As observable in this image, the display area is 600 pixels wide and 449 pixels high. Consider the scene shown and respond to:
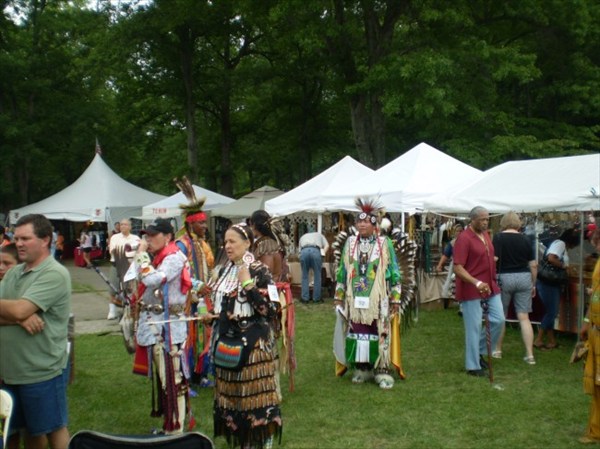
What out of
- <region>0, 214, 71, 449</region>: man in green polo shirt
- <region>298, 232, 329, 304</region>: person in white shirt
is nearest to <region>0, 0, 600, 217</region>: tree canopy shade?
<region>298, 232, 329, 304</region>: person in white shirt

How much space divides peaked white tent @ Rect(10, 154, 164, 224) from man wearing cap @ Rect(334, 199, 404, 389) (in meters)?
17.6

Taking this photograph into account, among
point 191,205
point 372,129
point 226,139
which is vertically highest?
point 226,139

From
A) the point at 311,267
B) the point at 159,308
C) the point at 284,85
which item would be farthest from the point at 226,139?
the point at 159,308

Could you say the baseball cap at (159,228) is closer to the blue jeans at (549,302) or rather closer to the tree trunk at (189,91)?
the blue jeans at (549,302)

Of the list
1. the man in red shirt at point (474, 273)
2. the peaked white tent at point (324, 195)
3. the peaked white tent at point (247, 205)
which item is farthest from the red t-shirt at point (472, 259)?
the peaked white tent at point (247, 205)

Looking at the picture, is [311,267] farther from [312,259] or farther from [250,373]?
[250,373]

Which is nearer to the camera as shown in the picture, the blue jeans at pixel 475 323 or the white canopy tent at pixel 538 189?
the blue jeans at pixel 475 323

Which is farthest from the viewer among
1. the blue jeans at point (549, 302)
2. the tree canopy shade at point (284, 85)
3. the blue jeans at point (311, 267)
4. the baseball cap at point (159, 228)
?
the tree canopy shade at point (284, 85)

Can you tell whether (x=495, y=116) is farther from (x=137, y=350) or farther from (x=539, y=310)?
(x=137, y=350)

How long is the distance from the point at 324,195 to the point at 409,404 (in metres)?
7.11

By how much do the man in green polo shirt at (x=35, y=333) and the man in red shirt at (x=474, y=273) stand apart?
4.02 m

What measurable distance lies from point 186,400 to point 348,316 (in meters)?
1.99

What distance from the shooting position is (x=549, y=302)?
8.15 m

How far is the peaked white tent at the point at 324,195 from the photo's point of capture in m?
12.5
